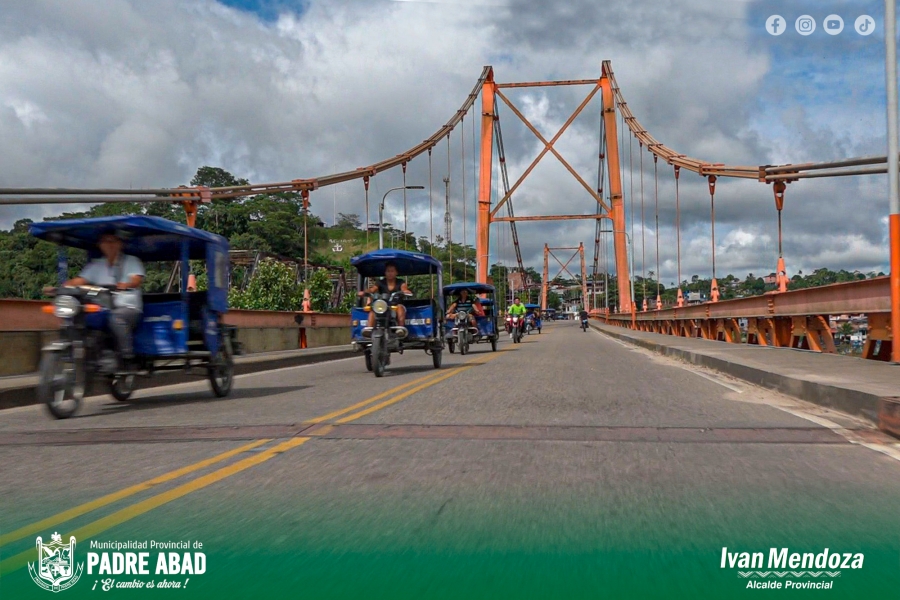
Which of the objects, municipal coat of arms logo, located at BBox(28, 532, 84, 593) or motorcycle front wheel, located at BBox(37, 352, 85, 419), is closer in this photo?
municipal coat of arms logo, located at BBox(28, 532, 84, 593)

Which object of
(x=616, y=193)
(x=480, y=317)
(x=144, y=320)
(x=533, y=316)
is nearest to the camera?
(x=144, y=320)

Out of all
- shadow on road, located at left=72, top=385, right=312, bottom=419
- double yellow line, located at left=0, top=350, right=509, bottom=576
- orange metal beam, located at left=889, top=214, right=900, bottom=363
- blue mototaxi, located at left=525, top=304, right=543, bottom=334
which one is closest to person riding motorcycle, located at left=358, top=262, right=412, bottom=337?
shadow on road, located at left=72, top=385, right=312, bottom=419

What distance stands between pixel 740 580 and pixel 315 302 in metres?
57.2

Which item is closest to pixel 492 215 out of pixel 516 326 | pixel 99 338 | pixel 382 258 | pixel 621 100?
pixel 621 100

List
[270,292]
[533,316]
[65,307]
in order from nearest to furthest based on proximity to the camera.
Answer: [65,307] < [533,316] < [270,292]

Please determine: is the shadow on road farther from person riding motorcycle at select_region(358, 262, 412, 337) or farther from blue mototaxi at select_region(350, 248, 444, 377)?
person riding motorcycle at select_region(358, 262, 412, 337)

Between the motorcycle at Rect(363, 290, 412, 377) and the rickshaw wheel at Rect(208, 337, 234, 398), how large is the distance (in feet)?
10.1

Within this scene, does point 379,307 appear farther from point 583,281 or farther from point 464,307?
point 583,281

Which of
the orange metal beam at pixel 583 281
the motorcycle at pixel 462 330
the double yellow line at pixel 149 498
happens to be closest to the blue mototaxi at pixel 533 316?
A: the motorcycle at pixel 462 330

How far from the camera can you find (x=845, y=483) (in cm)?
521

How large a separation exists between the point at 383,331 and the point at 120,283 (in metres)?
5.38

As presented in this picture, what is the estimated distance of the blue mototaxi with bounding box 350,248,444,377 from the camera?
13828 millimetres

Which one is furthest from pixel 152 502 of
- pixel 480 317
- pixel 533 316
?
pixel 533 316

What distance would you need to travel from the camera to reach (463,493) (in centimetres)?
487
